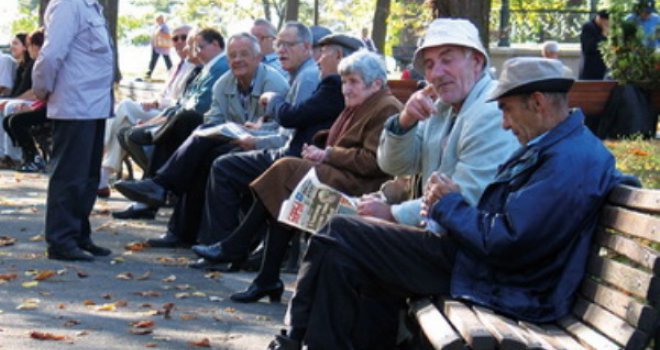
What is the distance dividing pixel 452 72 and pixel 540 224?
157 cm

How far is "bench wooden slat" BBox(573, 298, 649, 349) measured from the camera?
16.3 feet

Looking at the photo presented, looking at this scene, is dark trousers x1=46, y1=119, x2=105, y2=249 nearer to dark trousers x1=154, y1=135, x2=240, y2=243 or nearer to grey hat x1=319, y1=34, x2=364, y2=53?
dark trousers x1=154, y1=135, x2=240, y2=243

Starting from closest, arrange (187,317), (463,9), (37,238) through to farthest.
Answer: (187,317) < (37,238) < (463,9)

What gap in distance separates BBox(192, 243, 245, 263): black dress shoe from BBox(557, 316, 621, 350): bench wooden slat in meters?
4.35

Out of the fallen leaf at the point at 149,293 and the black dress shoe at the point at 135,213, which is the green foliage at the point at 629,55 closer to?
the black dress shoe at the point at 135,213

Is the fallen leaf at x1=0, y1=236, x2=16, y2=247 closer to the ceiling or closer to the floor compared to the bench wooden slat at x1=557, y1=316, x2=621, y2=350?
closer to the floor

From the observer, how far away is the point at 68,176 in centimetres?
1058

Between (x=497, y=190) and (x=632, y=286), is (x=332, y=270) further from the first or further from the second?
Result: (x=632, y=286)

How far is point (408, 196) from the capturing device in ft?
24.8

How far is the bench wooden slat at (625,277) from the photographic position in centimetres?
496

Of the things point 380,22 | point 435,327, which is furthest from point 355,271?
point 380,22

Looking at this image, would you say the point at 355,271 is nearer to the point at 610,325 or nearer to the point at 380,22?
the point at 610,325

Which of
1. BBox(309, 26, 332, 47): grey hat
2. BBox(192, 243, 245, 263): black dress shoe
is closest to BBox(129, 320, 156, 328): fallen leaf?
BBox(192, 243, 245, 263): black dress shoe

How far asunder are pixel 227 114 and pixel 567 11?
20180mm
